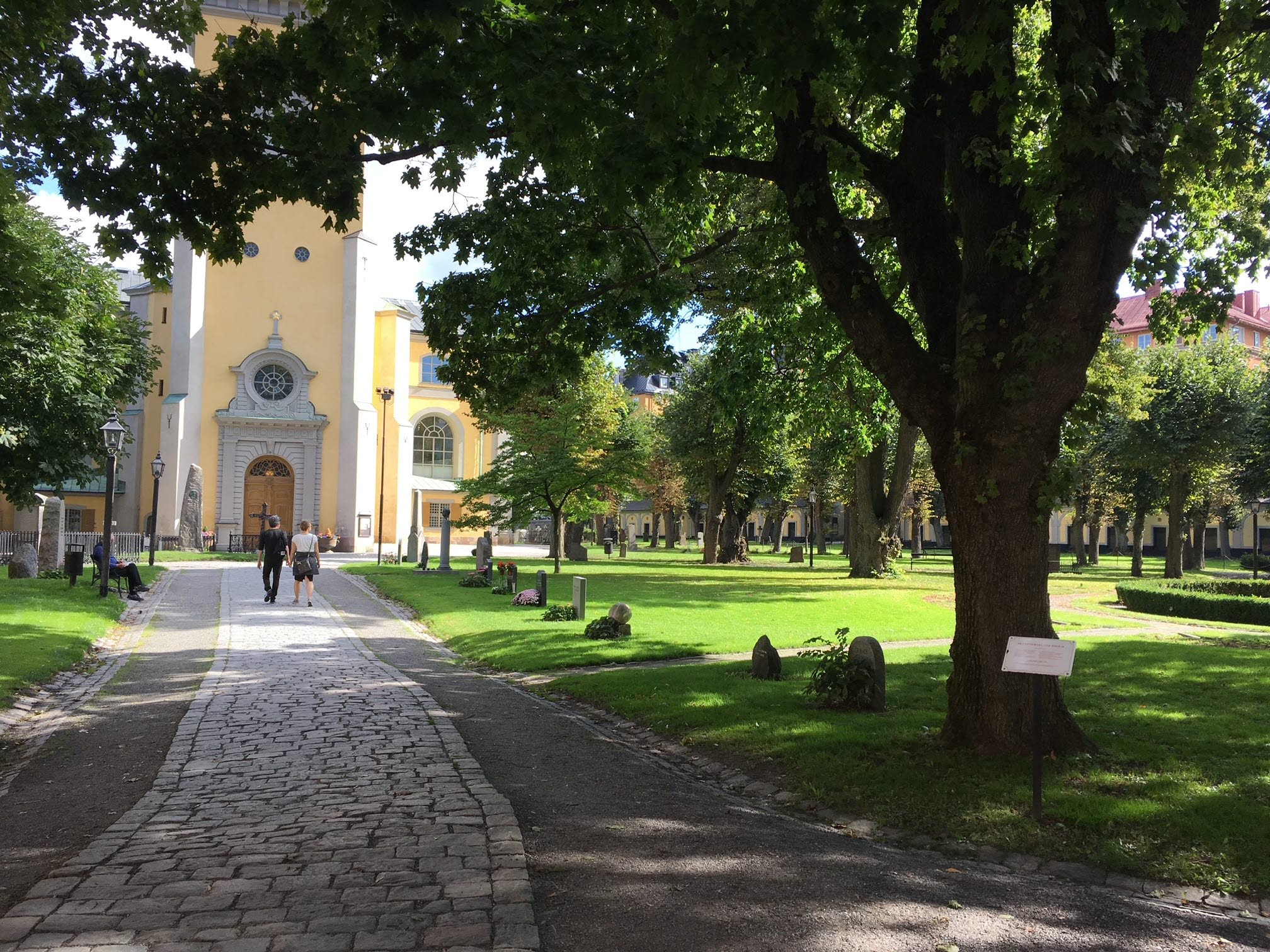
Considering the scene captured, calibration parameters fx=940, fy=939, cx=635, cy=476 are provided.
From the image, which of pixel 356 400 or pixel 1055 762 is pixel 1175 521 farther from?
pixel 356 400

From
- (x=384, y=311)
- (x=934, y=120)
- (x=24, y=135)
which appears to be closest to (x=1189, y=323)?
(x=934, y=120)

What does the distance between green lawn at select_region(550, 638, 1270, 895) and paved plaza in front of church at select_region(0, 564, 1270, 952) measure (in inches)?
21.5

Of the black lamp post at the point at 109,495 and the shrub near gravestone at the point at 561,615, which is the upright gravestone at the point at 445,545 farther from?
the shrub near gravestone at the point at 561,615

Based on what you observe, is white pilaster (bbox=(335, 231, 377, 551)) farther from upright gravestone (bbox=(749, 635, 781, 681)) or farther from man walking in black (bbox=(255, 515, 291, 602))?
upright gravestone (bbox=(749, 635, 781, 681))

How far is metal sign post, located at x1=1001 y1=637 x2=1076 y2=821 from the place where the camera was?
5.75 meters

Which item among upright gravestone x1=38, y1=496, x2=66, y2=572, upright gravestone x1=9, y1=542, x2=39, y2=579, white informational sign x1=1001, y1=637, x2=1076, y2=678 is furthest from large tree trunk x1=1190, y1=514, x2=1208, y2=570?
upright gravestone x1=9, y1=542, x2=39, y2=579

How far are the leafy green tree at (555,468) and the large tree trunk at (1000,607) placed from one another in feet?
69.5

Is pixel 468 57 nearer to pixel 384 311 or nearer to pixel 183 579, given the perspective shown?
pixel 183 579

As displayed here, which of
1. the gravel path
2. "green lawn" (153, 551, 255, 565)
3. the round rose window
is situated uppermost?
the round rose window

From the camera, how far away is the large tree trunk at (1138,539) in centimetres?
3781

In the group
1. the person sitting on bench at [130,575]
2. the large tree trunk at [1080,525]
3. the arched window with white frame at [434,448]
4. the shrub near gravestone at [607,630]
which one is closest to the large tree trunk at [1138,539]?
the large tree trunk at [1080,525]

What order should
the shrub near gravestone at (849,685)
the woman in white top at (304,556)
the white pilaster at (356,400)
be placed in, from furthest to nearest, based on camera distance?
the white pilaster at (356,400) < the woman in white top at (304,556) < the shrub near gravestone at (849,685)

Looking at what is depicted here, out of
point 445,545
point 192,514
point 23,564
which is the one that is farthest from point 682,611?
point 192,514

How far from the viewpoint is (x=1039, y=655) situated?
19.3 ft
